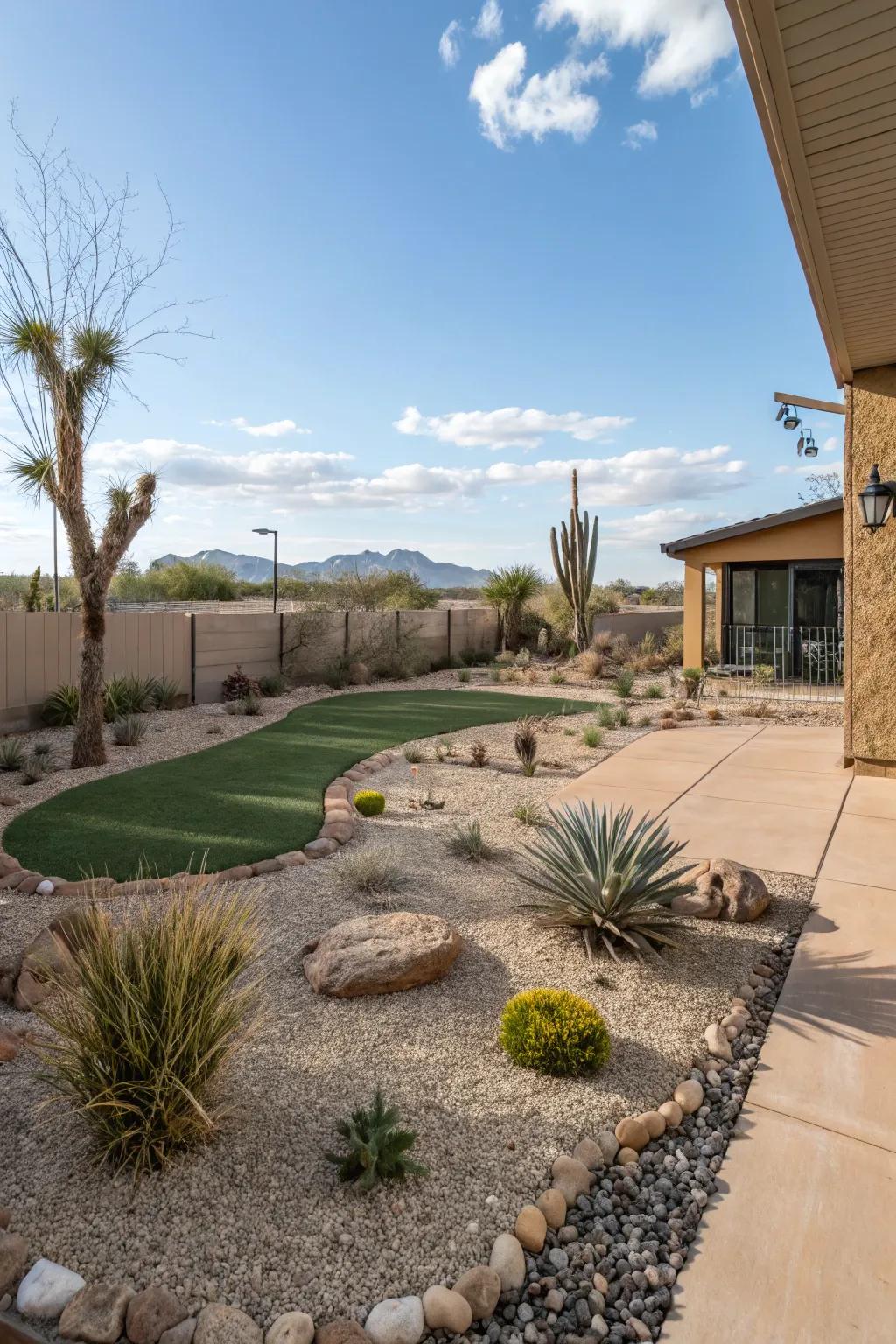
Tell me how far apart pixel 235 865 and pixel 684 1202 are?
3.62 m

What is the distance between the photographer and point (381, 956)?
3588mm

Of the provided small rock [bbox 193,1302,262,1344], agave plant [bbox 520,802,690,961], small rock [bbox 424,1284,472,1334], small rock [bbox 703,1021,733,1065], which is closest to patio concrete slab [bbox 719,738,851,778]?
agave plant [bbox 520,802,690,961]

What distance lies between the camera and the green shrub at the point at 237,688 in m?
12.8

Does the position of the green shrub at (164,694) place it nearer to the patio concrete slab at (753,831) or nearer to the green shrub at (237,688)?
the green shrub at (237,688)

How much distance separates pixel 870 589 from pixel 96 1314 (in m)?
7.73

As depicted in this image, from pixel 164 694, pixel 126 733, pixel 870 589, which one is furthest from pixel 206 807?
pixel 870 589

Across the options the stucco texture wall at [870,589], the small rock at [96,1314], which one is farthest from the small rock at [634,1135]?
the stucco texture wall at [870,589]

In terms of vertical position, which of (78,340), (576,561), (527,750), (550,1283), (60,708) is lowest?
(550,1283)

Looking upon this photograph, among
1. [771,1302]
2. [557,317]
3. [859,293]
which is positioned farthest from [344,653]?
[771,1302]

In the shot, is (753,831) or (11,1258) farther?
(753,831)

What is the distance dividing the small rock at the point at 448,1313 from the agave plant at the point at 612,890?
212 centimetres

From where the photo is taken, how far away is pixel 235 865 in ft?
17.0

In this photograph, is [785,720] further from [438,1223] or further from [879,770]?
[438,1223]

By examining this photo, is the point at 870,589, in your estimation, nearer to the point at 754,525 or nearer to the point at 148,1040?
the point at 148,1040
